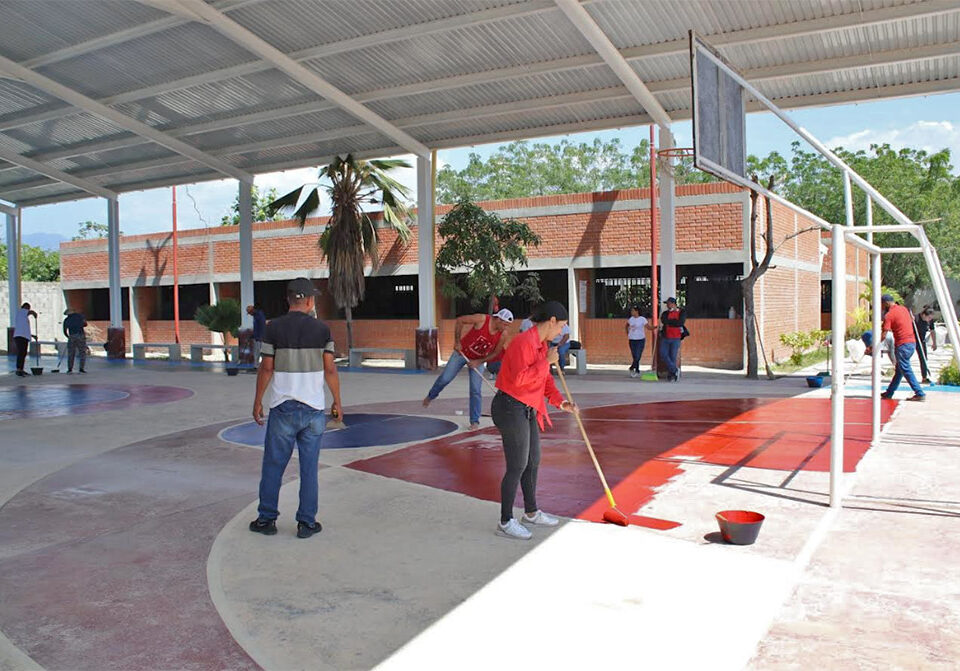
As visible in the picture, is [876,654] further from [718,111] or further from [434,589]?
[718,111]

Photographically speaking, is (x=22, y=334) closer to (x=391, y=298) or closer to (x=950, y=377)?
(x=391, y=298)

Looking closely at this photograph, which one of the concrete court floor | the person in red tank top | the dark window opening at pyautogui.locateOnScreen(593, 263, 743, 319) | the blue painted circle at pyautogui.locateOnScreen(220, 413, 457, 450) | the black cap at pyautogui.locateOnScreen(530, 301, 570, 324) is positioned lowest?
the concrete court floor

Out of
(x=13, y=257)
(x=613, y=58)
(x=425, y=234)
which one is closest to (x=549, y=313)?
(x=613, y=58)

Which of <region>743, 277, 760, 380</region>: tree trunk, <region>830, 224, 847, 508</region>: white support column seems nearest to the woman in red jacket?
<region>830, 224, 847, 508</region>: white support column

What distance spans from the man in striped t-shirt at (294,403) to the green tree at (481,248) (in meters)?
14.0

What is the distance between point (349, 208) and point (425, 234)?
9.37ft

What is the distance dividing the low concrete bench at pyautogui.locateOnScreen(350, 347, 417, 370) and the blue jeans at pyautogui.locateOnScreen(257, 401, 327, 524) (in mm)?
14456

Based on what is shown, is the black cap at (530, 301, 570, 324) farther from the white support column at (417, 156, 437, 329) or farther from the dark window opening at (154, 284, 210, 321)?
the dark window opening at (154, 284, 210, 321)

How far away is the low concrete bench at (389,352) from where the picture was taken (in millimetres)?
20500

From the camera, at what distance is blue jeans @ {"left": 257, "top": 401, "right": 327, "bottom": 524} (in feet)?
18.9

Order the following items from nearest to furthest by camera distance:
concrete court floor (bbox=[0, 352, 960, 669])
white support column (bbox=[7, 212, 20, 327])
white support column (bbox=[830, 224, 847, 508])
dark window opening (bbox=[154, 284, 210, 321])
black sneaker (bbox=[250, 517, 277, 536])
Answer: concrete court floor (bbox=[0, 352, 960, 669])
black sneaker (bbox=[250, 517, 277, 536])
white support column (bbox=[830, 224, 847, 508])
white support column (bbox=[7, 212, 20, 327])
dark window opening (bbox=[154, 284, 210, 321])

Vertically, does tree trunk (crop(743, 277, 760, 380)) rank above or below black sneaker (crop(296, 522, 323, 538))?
above

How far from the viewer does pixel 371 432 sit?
10570 millimetres

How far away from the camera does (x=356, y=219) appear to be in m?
21.3
